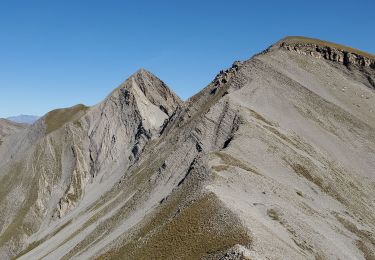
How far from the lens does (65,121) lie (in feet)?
525

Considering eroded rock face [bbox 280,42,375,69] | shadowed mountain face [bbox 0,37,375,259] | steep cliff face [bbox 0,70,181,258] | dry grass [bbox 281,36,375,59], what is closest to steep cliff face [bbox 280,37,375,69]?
eroded rock face [bbox 280,42,375,69]

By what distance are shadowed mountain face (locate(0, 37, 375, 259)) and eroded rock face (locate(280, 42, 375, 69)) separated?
0.47 meters

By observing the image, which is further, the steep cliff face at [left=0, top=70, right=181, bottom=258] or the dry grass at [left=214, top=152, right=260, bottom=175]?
the steep cliff face at [left=0, top=70, right=181, bottom=258]

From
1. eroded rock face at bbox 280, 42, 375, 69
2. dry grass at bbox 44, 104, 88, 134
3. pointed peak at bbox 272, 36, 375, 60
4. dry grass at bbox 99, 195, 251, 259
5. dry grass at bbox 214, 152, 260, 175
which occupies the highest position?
pointed peak at bbox 272, 36, 375, 60

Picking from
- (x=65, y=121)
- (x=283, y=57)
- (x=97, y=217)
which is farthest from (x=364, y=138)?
(x=65, y=121)

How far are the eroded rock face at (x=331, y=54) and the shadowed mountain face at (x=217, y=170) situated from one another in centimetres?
47

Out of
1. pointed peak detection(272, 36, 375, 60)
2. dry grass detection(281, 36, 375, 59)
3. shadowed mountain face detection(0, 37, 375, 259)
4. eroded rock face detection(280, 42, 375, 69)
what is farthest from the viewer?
dry grass detection(281, 36, 375, 59)

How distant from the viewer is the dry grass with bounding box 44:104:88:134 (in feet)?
515

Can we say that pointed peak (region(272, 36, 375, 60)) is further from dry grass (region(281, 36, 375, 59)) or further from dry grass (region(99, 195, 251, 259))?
dry grass (region(99, 195, 251, 259))

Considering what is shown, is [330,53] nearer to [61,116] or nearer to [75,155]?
[75,155]

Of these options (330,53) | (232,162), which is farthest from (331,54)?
(232,162)

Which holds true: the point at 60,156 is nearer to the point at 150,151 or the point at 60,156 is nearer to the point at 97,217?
the point at 150,151

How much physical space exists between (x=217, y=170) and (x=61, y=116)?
12298cm

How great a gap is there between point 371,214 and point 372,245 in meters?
11.5
